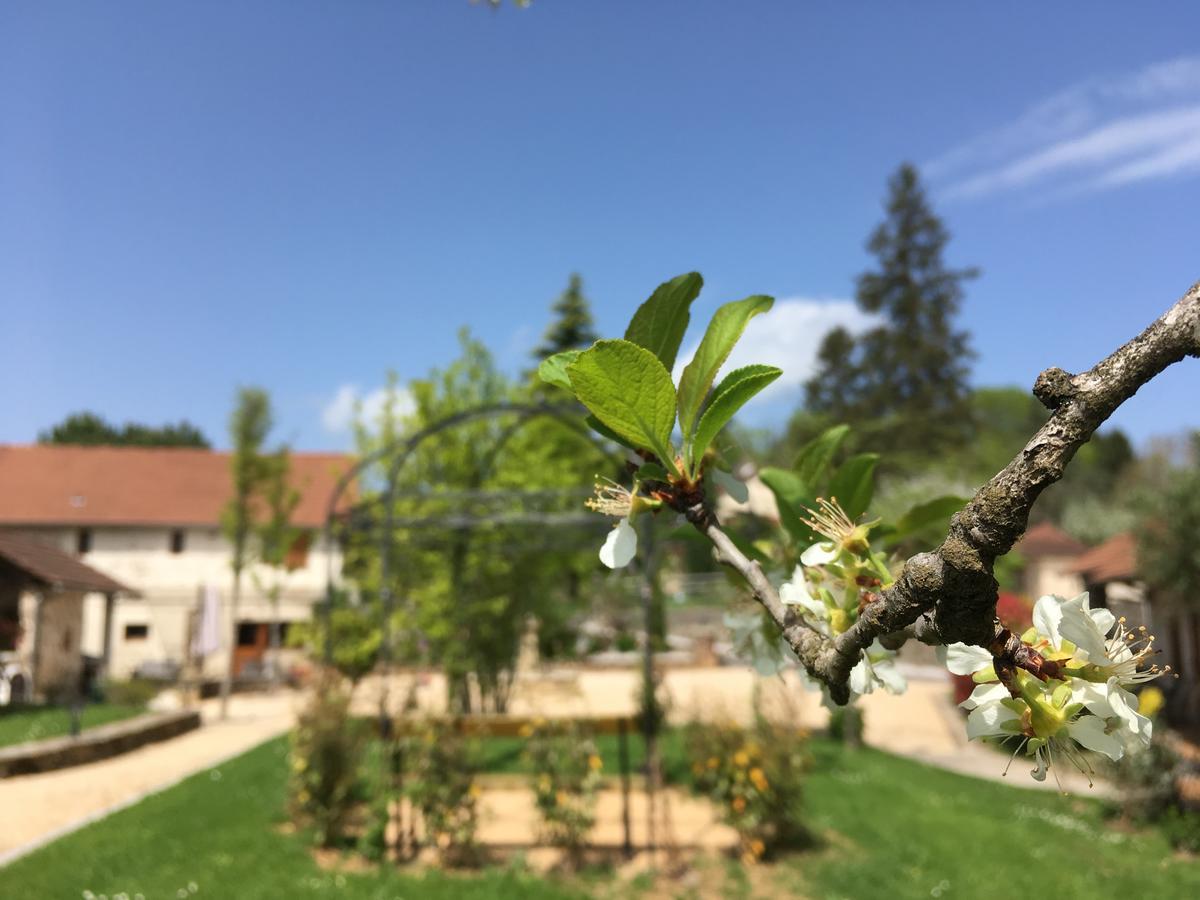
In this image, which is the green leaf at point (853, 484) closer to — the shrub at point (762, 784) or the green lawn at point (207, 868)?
the green lawn at point (207, 868)

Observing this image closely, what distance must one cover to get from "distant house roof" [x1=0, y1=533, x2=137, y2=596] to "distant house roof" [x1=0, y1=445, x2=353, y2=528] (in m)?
5.66

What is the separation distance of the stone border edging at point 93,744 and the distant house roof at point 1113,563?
13.1m

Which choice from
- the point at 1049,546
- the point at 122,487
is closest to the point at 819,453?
the point at 122,487

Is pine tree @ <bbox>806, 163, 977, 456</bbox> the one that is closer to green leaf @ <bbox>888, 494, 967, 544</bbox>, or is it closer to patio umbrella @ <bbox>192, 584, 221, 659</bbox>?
patio umbrella @ <bbox>192, 584, 221, 659</bbox>

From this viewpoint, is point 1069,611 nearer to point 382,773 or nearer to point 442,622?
point 382,773

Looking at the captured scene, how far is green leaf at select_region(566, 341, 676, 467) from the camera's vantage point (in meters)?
0.73

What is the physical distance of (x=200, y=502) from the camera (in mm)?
23656

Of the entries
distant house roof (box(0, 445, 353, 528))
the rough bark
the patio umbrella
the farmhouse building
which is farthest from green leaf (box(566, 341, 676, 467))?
distant house roof (box(0, 445, 353, 528))

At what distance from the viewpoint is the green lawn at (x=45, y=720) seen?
34.2 ft

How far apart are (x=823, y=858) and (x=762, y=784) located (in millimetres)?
723

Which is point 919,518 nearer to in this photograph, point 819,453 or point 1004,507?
point 819,453

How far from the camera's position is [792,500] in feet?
3.42

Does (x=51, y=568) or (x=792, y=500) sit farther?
(x=51, y=568)

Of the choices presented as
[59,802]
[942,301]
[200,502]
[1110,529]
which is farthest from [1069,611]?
[942,301]
